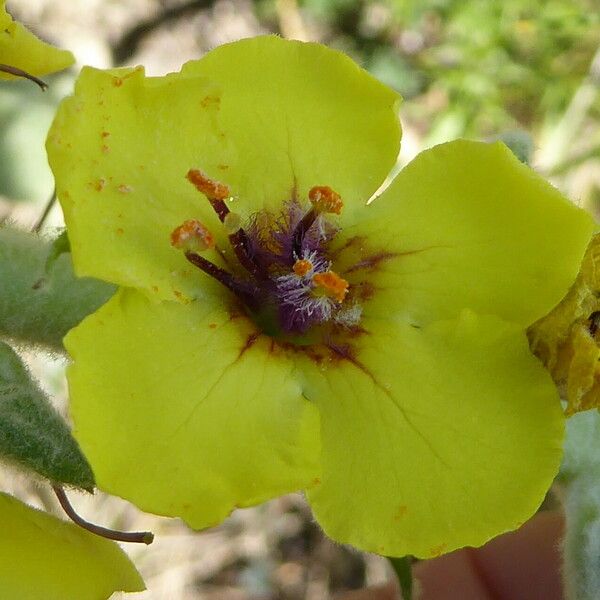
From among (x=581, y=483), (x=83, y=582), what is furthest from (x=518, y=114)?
(x=83, y=582)

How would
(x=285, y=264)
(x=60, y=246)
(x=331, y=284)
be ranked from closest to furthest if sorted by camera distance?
1. (x=60, y=246)
2. (x=331, y=284)
3. (x=285, y=264)

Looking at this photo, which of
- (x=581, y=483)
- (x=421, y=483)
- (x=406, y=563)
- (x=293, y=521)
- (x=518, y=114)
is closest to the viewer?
(x=421, y=483)

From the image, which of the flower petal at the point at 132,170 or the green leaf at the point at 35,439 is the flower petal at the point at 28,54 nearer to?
the flower petal at the point at 132,170

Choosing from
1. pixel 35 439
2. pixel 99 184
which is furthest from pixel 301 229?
pixel 35 439

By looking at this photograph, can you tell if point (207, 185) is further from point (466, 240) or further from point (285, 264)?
point (466, 240)

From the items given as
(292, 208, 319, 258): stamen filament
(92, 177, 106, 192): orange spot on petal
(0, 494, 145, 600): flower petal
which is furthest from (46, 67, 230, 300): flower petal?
(0, 494, 145, 600): flower petal

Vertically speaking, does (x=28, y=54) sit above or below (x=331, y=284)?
above

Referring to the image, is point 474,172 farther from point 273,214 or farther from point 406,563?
point 406,563
